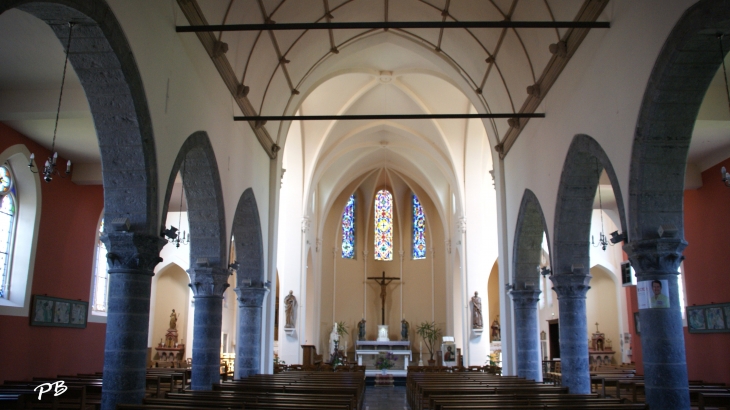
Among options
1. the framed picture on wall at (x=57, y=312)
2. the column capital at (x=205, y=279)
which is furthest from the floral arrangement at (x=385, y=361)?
the column capital at (x=205, y=279)

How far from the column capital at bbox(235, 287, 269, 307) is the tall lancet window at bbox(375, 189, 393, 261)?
63.9 ft

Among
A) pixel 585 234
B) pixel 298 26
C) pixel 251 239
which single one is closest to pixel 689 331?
pixel 585 234

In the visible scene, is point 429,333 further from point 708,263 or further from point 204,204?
point 204,204

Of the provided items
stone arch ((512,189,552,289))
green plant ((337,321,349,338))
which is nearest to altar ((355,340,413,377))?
green plant ((337,321,349,338))

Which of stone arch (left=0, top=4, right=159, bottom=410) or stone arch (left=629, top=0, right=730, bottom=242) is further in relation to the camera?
stone arch (left=0, top=4, right=159, bottom=410)

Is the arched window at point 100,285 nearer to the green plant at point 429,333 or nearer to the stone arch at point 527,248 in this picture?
the stone arch at point 527,248

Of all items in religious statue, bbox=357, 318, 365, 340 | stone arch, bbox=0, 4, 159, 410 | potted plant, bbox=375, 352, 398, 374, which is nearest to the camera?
stone arch, bbox=0, 4, 159, 410

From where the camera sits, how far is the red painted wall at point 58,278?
11.8 metres

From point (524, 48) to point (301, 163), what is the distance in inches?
487

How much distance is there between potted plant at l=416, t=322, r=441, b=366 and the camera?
30.2 m

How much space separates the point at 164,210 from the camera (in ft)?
27.4

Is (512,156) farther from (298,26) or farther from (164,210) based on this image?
(164,210)

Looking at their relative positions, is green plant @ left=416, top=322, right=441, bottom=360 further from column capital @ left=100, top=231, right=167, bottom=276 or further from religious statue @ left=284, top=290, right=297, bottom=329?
column capital @ left=100, top=231, right=167, bottom=276

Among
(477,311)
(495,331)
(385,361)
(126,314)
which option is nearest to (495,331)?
(495,331)
